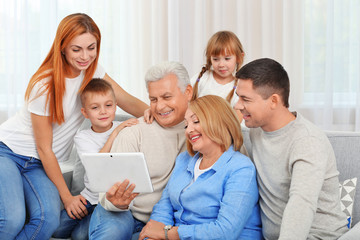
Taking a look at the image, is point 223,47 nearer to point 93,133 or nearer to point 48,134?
point 93,133

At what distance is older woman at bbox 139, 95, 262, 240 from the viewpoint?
1764mm

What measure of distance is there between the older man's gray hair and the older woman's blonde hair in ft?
1.00

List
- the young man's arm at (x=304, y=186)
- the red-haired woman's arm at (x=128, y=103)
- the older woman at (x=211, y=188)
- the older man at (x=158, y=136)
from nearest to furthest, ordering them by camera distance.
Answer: the young man's arm at (x=304, y=186) < the older woman at (x=211, y=188) < the older man at (x=158, y=136) < the red-haired woman's arm at (x=128, y=103)

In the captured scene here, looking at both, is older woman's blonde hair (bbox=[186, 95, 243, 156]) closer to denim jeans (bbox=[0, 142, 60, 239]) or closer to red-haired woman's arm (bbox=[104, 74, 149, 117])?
red-haired woman's arm (bbox=[104, 74, 149, 117])

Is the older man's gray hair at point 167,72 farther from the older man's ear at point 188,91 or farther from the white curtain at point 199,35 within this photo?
the white curtain at point 199,35

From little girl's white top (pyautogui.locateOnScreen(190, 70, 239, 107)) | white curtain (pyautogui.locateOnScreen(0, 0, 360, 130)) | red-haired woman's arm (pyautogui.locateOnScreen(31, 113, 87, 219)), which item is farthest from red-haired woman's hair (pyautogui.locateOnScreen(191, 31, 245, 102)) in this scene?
white curtain (pyautogui.locateOnScreen(0, 0, 360, 130))

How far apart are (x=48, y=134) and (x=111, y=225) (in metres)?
0.59

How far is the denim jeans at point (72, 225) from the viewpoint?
2191 millimetres

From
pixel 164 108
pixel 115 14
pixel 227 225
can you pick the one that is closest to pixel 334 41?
pixel 115 14

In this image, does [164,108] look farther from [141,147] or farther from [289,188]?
[289,188]

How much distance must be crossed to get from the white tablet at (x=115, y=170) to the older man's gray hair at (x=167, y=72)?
19.9 inches

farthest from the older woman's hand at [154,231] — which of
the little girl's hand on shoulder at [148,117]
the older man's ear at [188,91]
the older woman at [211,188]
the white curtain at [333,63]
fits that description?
the white curtain at [333,63]

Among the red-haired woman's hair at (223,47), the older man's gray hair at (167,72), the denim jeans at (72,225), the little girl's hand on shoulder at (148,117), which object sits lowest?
the denim jeans at (72,225)

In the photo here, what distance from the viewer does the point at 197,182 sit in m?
1.90
